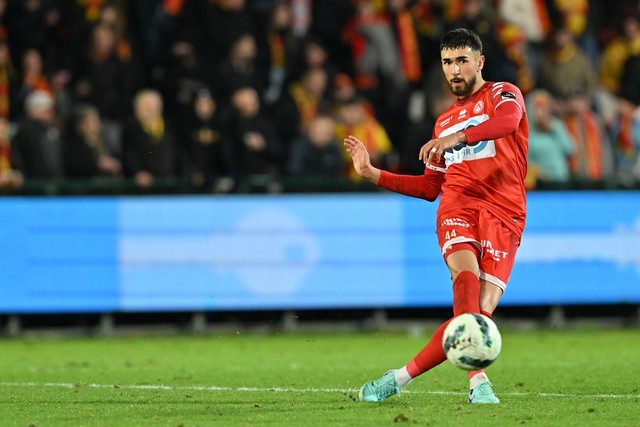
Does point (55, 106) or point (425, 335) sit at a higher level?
point (55, 106)

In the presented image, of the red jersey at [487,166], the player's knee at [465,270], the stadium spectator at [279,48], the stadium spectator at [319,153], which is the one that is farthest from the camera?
the stadium spectator at [279,48]

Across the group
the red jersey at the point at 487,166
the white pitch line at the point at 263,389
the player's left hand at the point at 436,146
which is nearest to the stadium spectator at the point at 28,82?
the white pitch line at the point at 263,389

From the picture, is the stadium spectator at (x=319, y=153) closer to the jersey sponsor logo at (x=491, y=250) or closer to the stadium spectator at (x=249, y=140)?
the stadium spectator at (x=249, y=140)

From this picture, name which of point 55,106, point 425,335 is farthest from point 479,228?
point 55,106

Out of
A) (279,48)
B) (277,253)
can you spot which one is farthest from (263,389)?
(279,48)

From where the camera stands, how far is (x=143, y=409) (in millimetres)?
9055

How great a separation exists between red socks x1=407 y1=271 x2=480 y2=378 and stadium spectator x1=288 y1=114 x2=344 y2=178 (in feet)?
27.8

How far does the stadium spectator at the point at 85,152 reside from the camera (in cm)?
1664

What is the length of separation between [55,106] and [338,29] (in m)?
4.42

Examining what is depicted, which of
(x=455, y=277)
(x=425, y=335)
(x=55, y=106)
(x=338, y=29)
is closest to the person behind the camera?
(x=455, y=277)

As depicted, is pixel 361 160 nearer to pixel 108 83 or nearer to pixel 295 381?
pixel 295 381

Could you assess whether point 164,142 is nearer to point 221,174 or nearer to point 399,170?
point 221,174

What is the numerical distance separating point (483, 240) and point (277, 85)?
1015 centimetres

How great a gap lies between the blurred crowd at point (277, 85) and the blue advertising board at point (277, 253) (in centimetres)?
47
